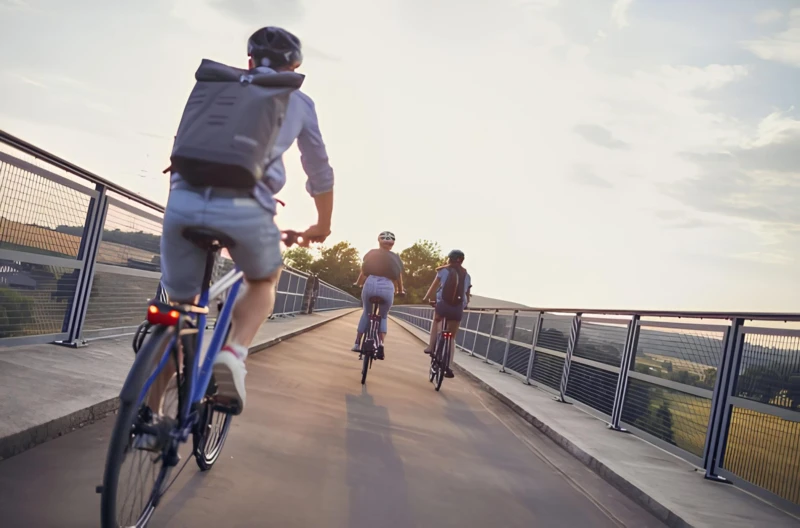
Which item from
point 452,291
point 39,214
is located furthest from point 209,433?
point 452,291

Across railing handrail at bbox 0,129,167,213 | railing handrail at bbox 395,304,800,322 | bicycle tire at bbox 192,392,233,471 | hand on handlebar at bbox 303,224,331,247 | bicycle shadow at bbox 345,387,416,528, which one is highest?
railing handrail at bbox 0,129,167,213

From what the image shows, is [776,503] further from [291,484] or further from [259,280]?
[259,280]

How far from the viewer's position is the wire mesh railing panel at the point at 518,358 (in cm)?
1467

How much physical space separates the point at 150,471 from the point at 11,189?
347 centimetres

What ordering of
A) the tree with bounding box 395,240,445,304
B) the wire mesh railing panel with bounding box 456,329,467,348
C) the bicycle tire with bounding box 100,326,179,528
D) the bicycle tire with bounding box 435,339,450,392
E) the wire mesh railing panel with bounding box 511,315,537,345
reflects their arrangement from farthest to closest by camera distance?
the tree with bounding box 395,240,445,304, the wire mesh railing panel with bounding box 456,329,467,348, the wire mesh railing panel with bounding box 511,315,537,345, the bicycle tire with bounding box 435,339,450,392, the bicycle tire with bounding box 100,326,179,528

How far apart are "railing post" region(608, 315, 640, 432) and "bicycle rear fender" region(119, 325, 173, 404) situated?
23.9 ft

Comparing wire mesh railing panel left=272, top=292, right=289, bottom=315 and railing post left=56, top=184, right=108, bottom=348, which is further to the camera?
wire mesh railing panel left=272, top=292, right=289, bottom=315

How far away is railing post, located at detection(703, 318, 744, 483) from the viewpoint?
6.82 m

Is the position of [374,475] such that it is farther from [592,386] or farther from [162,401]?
[592,386]

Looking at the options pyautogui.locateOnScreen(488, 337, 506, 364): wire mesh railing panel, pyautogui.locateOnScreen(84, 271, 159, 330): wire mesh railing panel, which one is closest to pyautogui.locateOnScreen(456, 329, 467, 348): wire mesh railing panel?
pyautogui.locateOnScreen(488, 337, 506, 364): wire mesh railing panel

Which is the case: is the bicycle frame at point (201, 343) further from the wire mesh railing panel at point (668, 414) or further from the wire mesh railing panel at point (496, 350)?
the wire mesh railing panel at point (496, 350)

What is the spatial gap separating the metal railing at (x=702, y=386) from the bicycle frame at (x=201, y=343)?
437cm

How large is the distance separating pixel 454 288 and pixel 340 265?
6445 inches

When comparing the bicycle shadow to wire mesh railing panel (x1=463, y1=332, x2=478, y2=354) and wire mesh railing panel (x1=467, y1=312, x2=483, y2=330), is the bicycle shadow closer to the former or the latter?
wire mesh railing panel (x1=467, y1=312, x2=483, y2=330)
